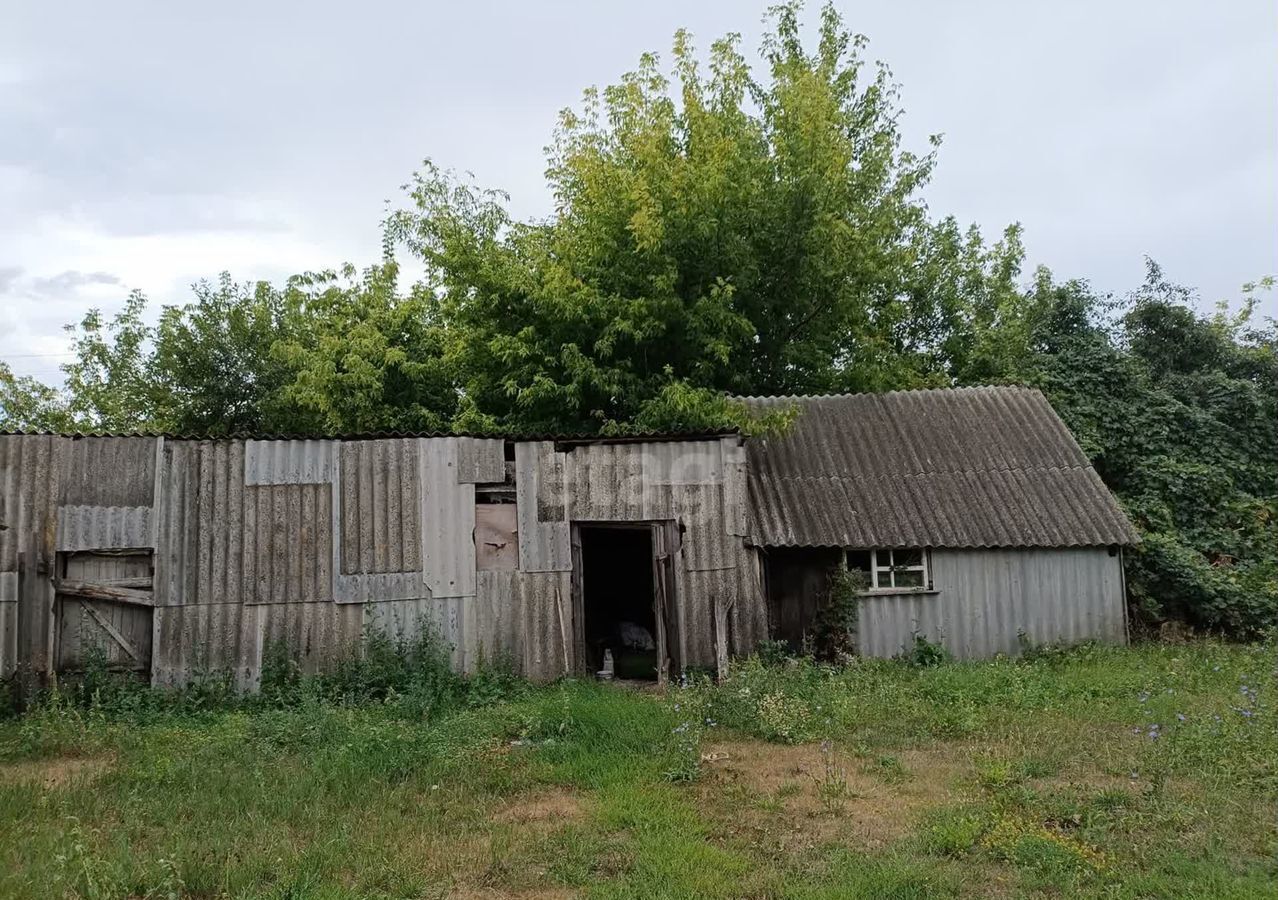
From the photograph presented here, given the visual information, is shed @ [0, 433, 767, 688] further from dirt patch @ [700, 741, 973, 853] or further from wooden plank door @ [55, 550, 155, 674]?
dirt patch @ [700, 741, 973, 853]

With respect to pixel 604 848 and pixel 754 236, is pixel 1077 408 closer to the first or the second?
pixel 754 236

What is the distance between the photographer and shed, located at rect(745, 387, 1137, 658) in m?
13.5

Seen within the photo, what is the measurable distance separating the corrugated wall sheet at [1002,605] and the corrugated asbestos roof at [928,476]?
1.32 ft

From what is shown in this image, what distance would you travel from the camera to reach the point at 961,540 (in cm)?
1352

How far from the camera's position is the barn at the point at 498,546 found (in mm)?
10859

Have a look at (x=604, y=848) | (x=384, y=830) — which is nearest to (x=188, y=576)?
(x=384, y=830)

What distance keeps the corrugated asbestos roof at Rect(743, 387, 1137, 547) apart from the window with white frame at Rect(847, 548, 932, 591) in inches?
14.2

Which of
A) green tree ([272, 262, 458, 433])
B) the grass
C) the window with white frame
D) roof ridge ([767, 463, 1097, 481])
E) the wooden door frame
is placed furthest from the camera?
green tree ([272, 262, 458, 433])

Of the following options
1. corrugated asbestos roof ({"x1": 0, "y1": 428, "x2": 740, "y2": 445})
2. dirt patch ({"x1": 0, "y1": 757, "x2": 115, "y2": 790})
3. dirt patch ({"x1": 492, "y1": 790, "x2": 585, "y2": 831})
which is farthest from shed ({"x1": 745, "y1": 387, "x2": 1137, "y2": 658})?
dirt patch ({"x1": 0, "y1": 757, "x2": 115, "y2": 790})

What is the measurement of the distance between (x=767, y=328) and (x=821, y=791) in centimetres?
1297

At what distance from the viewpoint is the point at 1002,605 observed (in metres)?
13.6

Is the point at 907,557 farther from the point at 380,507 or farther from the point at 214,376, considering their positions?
the point at 214,376

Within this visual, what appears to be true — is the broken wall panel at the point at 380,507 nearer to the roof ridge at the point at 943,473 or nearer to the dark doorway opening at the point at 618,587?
the dark doorway opening at the point at 618,587

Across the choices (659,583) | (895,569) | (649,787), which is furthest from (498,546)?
(895,569)
